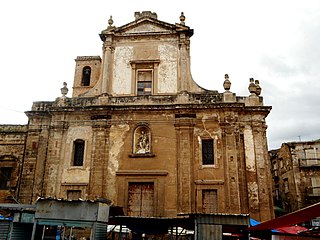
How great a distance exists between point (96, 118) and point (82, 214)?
26.8ft

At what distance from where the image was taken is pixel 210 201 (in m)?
17.2

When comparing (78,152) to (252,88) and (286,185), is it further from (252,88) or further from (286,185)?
(286,185)

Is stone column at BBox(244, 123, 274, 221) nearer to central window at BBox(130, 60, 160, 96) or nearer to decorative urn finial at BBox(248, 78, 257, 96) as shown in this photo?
decorative urn finial at BBox(248, 78, 257, 96)

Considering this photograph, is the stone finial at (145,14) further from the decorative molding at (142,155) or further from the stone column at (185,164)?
the decorative molding at (142,155)

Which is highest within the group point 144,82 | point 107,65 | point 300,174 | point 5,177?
point 107,65

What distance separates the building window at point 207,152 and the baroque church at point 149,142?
0.06 meters

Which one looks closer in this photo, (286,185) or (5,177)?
(5,177)

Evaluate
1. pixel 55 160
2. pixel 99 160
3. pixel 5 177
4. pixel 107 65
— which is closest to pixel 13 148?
pixel 5 177

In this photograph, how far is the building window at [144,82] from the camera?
2010cm

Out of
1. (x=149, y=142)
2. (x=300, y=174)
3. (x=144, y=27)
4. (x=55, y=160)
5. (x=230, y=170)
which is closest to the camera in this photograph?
(x=230, y=170)

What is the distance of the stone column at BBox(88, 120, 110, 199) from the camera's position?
17578 mm

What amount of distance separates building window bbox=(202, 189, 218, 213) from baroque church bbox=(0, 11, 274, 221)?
0.05m

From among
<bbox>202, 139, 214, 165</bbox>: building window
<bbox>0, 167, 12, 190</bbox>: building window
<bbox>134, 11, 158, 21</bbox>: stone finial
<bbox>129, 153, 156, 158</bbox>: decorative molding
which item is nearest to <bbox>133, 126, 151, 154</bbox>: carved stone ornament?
<bbox>129, 153, 156, 158</bbox>: decorative molding

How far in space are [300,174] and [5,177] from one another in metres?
24.8
